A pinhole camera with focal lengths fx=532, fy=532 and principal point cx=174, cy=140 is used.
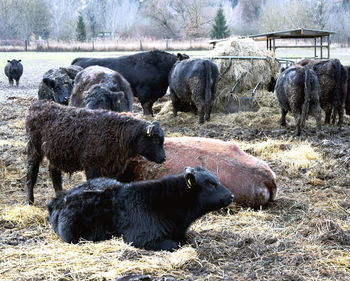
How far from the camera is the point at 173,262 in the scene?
4426mm

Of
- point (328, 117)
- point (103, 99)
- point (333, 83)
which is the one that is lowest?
point (328, 117)

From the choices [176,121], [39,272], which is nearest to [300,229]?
[39,272]

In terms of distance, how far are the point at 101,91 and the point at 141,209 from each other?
377 cm

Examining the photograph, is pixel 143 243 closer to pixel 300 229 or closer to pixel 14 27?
pixel 300 229

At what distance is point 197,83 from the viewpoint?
13758 millimetres

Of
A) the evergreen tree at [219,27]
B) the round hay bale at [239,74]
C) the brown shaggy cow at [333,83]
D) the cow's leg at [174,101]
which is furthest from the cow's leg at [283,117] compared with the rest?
the evergreen tree at [219,27]

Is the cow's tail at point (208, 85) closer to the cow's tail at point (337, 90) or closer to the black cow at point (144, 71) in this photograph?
the black cow at point (144, 71)

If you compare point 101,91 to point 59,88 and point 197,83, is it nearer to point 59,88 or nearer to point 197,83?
point 59,88

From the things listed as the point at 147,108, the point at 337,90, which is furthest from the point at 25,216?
the point at 147,108

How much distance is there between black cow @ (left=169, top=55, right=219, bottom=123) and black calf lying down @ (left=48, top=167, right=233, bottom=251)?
329 inches

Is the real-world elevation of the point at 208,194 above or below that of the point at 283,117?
above

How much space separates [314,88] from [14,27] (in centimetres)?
8533

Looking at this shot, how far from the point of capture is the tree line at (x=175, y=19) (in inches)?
2977

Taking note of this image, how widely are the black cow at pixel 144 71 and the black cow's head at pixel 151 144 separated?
9014mm
